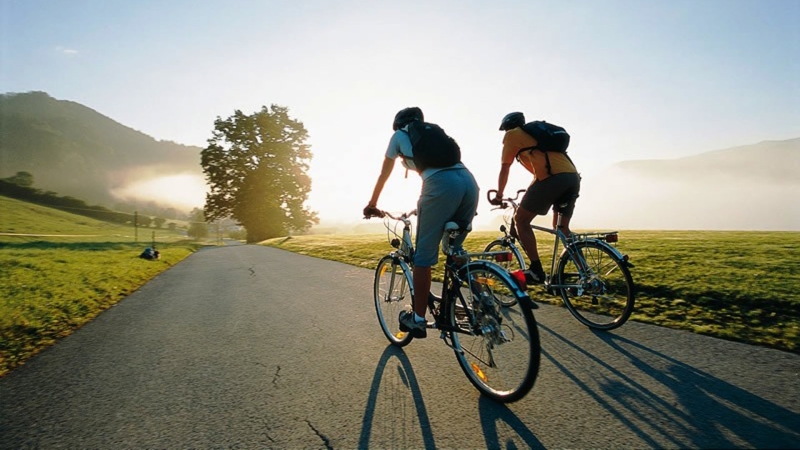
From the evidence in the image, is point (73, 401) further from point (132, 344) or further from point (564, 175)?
point (564, 175)

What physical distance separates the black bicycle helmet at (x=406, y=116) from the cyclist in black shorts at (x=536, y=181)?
5.47 ft

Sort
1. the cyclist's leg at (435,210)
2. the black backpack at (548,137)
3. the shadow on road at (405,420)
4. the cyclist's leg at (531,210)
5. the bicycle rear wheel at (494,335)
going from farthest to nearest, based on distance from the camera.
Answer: the cyclist's leg at (531,210) < the black backpack at (548,137) < the cyclist's leg at (435,210) < the bicycle rear wheel at (494,335) < the shadow on road at (405,420)

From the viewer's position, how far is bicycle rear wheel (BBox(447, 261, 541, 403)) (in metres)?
2.45

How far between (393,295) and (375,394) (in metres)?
1.45

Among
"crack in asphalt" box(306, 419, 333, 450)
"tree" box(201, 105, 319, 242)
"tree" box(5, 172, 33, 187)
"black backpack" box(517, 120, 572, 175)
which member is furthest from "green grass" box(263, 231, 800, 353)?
"tree" box(5, 172, 33, 187)

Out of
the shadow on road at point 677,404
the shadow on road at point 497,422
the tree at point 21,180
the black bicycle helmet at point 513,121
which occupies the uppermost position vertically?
the tree at point 21,180

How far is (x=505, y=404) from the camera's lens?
105 inches

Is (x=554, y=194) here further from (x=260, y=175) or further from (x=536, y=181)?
(x=260, y=175)

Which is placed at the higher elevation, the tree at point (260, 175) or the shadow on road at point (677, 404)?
the tree at point (260, 175)

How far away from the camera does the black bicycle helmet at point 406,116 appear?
3.37 m

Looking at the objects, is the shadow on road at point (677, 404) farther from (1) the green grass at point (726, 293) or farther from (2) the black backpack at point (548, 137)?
(2) the black backpack at point (548, 137)

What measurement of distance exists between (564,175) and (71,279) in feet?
31.7

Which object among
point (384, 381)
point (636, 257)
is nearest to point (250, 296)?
point (384, 381)

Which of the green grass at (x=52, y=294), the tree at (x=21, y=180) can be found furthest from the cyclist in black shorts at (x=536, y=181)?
the tree at (x=21, y=180)
